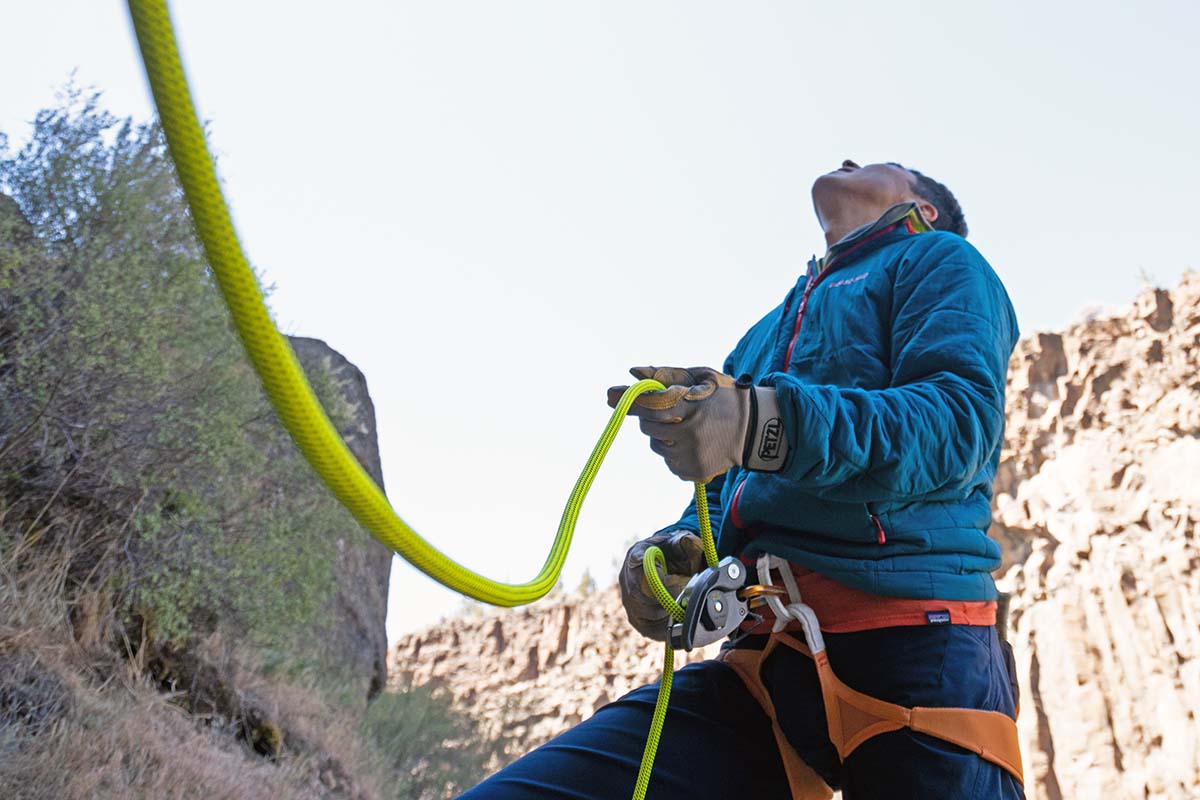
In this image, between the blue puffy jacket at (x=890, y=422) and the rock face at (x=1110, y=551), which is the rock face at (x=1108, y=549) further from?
the blue puffy jacket at (x=890, y=422)

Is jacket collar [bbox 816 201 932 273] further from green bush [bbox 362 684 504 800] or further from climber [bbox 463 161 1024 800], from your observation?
green bush [bbox 362 684 504 800]

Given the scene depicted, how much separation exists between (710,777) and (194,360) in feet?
14.1

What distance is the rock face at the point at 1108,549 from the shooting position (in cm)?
934

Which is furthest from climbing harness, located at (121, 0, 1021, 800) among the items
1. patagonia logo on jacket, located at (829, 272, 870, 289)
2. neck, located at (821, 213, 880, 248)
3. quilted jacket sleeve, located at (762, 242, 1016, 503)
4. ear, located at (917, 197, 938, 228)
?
ear, located at (917, 197, 938, 228)

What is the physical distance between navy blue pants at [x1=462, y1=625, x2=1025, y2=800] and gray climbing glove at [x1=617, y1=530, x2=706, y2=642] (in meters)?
0.13

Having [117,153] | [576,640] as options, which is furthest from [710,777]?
[576,640]

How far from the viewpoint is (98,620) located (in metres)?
4.24

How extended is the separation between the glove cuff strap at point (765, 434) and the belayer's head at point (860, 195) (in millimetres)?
1059

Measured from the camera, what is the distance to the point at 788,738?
5.98 feet

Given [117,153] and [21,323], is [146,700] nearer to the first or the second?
[21,323]

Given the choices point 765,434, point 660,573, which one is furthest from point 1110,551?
point 765,434

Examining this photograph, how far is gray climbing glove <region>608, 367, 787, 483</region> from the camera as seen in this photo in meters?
1.48

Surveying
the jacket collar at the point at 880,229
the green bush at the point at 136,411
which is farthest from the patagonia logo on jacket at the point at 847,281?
the green bush at the point at 136,411

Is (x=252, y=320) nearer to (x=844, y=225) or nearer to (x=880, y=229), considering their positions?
(x=880, y=229)
